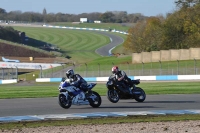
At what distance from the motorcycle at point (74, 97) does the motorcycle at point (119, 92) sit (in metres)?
1.80

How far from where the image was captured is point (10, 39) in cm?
13862

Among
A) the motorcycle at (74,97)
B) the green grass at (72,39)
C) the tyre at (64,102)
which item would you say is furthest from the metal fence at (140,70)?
the green grass at (72,39)

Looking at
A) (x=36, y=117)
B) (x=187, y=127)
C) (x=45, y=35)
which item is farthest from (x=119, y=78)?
(x=45, y=35)

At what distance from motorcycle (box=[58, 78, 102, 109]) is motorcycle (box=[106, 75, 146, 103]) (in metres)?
1.80

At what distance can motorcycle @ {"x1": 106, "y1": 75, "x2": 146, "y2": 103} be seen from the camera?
23541 millimetres

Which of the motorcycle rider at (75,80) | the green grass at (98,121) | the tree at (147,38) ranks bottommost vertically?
the green grass at (98,121)

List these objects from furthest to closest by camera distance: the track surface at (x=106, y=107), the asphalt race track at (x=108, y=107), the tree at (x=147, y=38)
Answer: the tree at (x=147, y=38), the track surface at (x=106, y=107), the asphalt race track at (x=108, y=107)

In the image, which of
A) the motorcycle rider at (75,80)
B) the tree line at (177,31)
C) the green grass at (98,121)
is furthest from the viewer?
the tree line at (177,31)

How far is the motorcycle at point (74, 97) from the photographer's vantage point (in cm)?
2117

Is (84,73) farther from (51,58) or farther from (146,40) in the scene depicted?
(51,58)

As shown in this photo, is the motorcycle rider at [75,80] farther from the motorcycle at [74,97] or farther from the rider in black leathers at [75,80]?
the motorcycle at [74,97]

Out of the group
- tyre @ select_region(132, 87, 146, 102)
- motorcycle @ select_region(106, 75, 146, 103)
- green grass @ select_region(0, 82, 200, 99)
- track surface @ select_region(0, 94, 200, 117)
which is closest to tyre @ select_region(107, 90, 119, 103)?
motorcycle @ select_region(106, 75, 146, 103)

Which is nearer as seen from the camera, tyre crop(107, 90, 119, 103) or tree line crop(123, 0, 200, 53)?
tyre crop(107, 90, 119, 103)

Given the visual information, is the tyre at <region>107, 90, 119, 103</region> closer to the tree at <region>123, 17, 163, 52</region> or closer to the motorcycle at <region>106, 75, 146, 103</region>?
the motorcycle at <region>106, 75, 146, 103</region>
